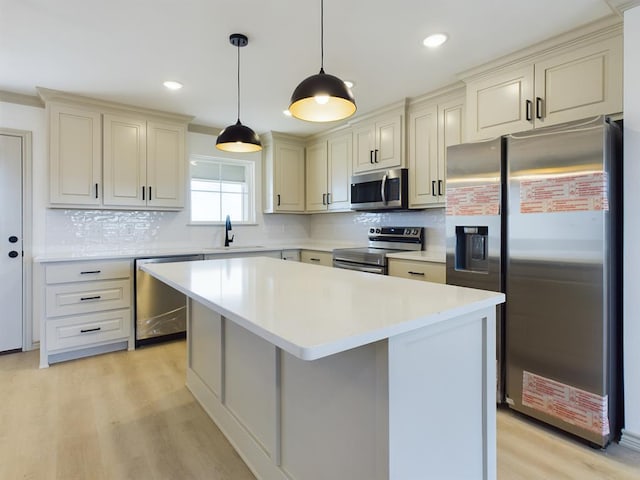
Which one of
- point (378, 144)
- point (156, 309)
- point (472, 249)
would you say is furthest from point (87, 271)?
point (472, 249)

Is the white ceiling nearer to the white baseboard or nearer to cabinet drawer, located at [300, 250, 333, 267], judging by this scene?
cabinet drawer, located at [300, 250, 333, 267]

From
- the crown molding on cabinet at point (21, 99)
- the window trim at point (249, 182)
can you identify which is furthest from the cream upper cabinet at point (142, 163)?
the crown molding on cabinet at point (21, 99)

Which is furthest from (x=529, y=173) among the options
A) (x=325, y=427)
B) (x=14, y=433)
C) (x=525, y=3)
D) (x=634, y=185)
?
(x=14, y=433)

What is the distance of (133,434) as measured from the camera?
2033 mm

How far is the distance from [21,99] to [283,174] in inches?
109

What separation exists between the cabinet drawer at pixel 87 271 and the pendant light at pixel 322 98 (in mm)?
2468

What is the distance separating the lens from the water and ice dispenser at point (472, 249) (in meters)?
2.42

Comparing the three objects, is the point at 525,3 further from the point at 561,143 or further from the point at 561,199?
the point at 561,199

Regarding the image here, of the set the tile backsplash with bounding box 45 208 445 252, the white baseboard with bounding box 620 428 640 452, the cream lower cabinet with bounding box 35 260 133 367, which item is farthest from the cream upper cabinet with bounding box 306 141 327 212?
the white baseboard with bounding box 620 428 640 452

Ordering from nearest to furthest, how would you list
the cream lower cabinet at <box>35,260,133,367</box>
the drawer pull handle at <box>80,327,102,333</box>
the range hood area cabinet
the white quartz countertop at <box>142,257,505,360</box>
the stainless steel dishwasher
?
the white quartz countertop at <box>142,257,505,360</box>, the cream lower cabinet at <box>35,260,133,367</box>, the drawer pull handle at <box>80,327,102,333</box>, the range hood area cabinet, the stainless steel dishwasher

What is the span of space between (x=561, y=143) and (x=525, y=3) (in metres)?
0.82

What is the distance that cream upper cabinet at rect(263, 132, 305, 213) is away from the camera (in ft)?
15.5

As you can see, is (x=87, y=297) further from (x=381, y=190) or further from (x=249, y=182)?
(x=381, y=190)

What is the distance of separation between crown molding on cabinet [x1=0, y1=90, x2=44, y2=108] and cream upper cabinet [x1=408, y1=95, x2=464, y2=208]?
363 centimetres
